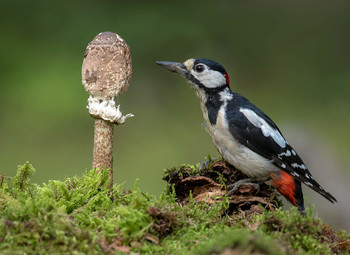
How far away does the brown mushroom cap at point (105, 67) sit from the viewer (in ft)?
9.73

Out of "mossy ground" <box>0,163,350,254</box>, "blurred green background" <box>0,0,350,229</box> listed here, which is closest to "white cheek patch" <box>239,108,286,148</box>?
"mossy ground" <box>0,163,350,254</box>

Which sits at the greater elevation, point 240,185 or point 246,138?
point 246,138

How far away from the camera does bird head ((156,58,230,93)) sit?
11.0ft

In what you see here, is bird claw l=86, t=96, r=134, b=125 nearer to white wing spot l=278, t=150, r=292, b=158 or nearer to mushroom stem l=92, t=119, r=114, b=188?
mushroom stem l=92, t=119, r=114, b=188

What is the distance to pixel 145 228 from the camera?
220 cm

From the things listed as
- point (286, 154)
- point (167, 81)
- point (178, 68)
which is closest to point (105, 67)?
point (178, 68)

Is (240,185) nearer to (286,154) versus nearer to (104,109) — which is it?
(286,154)

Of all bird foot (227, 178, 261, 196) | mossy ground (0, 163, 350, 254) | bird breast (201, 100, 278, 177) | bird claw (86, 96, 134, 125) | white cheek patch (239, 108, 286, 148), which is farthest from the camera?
white cheek patch (239, 108, 286, 148)

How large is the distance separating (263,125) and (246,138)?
16 centimetres

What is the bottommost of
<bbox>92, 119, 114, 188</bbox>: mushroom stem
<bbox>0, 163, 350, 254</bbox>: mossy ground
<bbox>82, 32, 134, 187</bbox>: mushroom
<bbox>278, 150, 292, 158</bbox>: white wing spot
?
<bbox>0, 163, 350, 254</bbox>: mossy ground

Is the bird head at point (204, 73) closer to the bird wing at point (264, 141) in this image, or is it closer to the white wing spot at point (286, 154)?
the bird wing at point (264, 141)

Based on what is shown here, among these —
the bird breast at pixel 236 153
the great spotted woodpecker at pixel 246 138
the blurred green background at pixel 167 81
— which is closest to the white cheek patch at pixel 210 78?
the great spotted woodpecker at pixel 246 138

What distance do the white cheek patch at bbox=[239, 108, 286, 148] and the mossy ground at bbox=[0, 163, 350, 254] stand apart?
629mm

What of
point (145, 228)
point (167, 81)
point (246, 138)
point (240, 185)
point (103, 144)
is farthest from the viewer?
point (167, 81)
